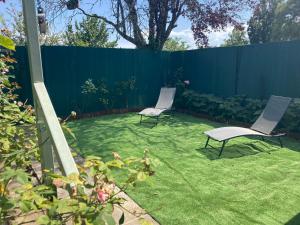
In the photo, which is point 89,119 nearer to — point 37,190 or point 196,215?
point 196,215

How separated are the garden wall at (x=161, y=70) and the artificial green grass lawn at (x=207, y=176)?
6.81 ft

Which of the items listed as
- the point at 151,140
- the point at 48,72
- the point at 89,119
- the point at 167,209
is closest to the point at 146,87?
the point at 89,119

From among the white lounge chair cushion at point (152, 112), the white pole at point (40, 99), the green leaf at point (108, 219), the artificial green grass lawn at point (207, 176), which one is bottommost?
the artificial green grass lawn at point (207, 176)

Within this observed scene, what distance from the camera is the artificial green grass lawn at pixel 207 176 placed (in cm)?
308

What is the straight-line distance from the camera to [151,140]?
6.06 m

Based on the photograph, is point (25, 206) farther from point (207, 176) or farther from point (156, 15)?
point (156, 15)

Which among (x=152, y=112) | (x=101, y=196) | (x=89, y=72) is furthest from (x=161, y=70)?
(x=101, y=196)

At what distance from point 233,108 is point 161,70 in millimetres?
3618

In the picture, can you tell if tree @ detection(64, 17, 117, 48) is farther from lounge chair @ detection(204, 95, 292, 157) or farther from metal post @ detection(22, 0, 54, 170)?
metal post @ detection(22, 0, 54, 170)

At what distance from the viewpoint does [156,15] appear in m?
11.2

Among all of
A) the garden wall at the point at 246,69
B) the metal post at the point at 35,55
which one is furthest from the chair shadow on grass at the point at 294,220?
the garden wall at the point at 246,69

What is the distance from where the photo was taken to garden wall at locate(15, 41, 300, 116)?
7.27 meters

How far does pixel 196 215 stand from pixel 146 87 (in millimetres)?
7633

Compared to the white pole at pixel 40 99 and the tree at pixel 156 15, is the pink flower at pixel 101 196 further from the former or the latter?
the tree at pixel 156 15
